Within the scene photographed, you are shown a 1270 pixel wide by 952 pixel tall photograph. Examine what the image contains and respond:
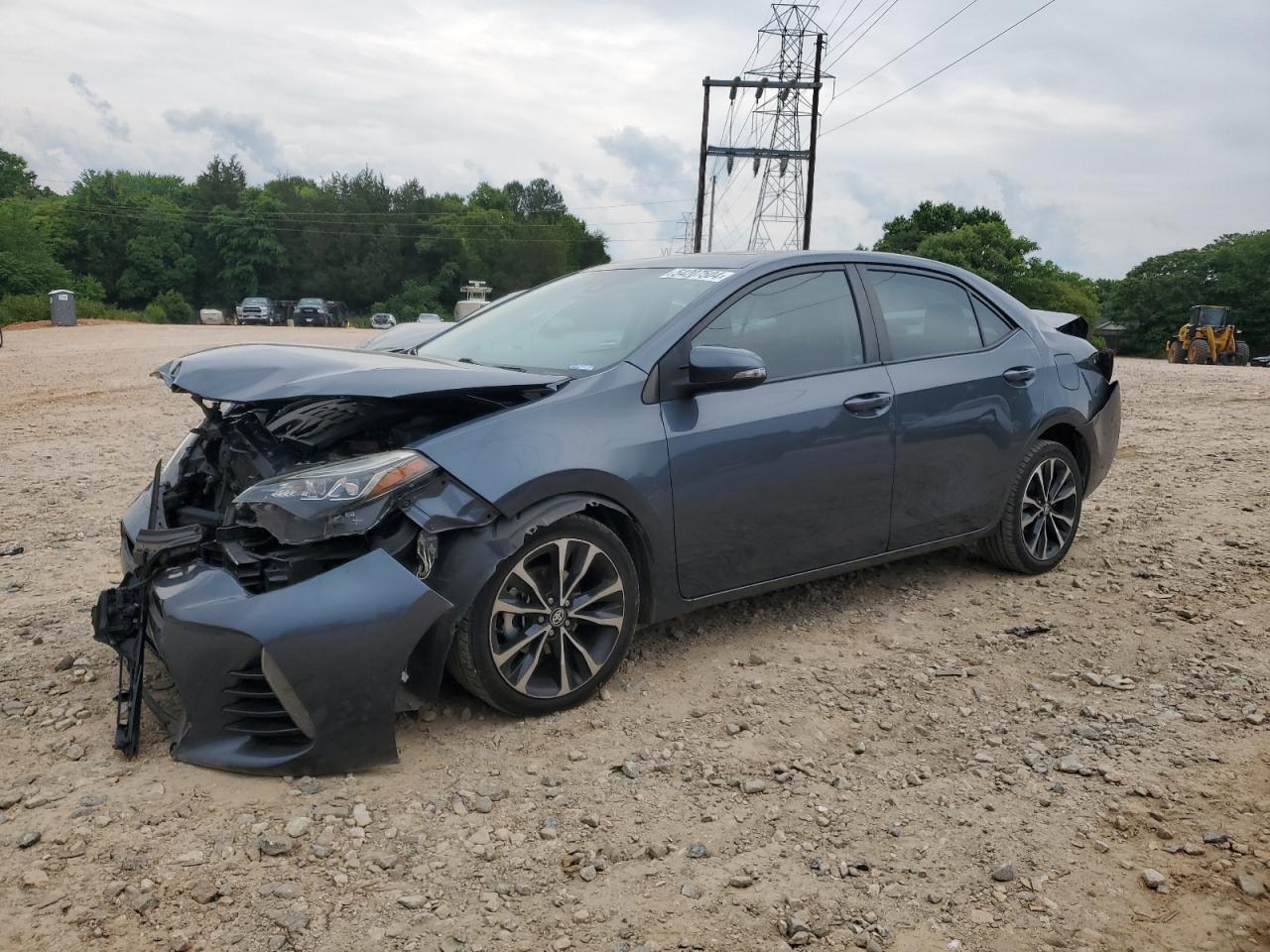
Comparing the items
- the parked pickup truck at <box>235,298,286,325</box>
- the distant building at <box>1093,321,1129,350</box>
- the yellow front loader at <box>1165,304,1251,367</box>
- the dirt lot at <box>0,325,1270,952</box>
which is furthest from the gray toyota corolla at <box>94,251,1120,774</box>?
the distant building at <box>1093,321,1129,350</box>

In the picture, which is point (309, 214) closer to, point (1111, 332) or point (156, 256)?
point (156, 256)

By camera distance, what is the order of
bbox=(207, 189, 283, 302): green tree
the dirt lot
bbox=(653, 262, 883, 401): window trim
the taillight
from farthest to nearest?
bbox=(207, 189, 283, 302): green tree → the taillight → bbox=(653, 262, 883, 401): window trim → the dirt lot

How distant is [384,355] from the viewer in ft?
13.3

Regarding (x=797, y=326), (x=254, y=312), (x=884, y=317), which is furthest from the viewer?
(x=254, y=312)

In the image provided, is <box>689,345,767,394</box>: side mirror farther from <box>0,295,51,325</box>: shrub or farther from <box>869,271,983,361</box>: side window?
<box>0,295,51,325</box>: shrub

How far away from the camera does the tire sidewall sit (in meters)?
5.12

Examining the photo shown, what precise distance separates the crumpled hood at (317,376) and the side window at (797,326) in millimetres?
762

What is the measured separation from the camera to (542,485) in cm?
344

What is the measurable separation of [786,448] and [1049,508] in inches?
78.0

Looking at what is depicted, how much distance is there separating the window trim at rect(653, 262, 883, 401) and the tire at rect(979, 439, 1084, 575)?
3.82ft

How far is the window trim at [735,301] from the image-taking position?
385 centimetres

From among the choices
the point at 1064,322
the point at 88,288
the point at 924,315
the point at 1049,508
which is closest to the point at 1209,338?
the point at 1064,322

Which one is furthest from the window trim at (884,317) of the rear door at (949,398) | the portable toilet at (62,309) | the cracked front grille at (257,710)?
the portable toilet at (62,309)

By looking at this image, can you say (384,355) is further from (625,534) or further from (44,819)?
(44,819)
